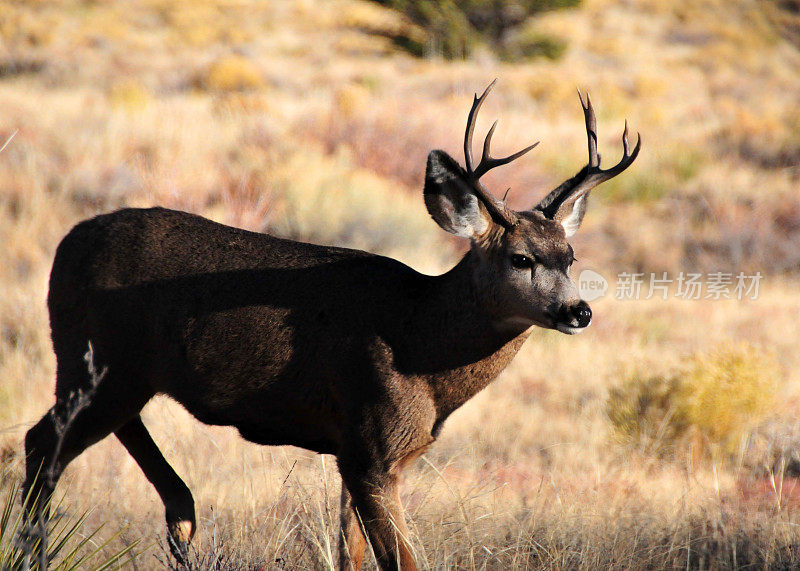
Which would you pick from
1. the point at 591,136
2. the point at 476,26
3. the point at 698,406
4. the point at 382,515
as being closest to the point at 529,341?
the point at 698,406

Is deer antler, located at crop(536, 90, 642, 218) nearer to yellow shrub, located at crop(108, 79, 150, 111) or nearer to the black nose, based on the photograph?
the black nose

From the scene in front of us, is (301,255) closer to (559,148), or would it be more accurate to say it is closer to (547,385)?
(547,385)

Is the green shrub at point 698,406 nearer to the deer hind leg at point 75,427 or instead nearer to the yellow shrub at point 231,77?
the deer hind leg at point 75,427

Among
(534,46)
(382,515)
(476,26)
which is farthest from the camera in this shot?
(534,46)

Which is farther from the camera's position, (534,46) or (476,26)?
(534,46)

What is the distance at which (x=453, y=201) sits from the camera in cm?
404

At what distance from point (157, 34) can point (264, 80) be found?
17.3 meters

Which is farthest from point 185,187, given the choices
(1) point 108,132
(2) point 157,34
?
Result: (2) point 157,34

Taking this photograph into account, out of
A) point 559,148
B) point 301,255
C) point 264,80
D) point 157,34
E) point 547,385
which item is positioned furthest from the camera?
point 157,34

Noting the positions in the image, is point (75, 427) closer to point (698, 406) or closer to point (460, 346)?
point (460, 346)

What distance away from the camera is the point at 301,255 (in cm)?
420

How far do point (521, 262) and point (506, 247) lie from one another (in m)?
0.10

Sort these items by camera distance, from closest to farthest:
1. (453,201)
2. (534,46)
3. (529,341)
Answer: (453,201), (529,341), (534,46)

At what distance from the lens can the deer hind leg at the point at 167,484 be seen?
14.4ft
